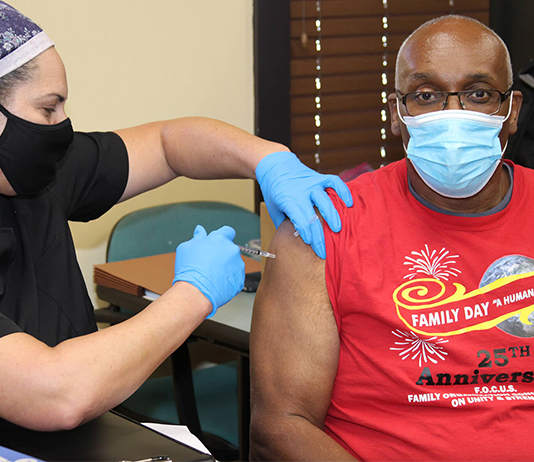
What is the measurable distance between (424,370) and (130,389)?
1.95ft

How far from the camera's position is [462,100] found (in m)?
1.36

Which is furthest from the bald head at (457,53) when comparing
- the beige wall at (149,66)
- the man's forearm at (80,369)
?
the beige wall at (149,66)

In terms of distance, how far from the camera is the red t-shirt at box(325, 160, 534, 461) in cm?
128

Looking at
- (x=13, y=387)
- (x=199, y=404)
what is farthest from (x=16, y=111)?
(x=199, y=404)

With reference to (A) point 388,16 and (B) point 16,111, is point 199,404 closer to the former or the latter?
(B) point 16,111

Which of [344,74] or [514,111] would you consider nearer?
[514,111]

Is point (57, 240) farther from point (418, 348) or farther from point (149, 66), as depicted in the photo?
point (149, 66)

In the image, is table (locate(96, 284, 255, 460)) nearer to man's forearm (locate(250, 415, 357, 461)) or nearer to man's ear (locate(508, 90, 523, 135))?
man's forearm (locate(250, 415, 357, 461))

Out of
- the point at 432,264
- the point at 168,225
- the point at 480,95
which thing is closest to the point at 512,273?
the point at 432,264

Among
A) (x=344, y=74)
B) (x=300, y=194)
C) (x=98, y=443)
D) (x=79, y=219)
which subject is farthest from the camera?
(x=344, y=74)

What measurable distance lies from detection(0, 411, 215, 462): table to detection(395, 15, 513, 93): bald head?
0.91 m

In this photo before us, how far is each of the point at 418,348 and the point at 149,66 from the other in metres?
2.01

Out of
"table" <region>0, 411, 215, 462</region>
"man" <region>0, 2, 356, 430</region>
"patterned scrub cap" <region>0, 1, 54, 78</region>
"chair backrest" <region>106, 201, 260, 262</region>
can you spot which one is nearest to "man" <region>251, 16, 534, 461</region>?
"man" <region>0, 2, 356, 430</region>

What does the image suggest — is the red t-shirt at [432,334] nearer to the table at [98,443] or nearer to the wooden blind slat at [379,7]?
the table at [98,443]
